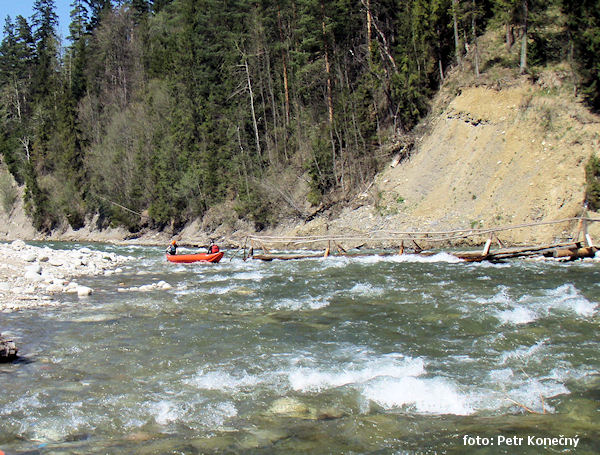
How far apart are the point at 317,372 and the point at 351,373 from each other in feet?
1.71

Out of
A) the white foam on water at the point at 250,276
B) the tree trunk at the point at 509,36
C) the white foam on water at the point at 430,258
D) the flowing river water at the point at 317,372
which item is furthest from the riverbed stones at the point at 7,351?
the tree trunk at the point at 509,36

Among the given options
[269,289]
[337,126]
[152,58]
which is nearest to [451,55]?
[337,126]

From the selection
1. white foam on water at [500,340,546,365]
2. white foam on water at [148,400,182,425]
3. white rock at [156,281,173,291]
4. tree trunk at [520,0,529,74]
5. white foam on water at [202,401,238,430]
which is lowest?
white rock at [156,281,173,291]

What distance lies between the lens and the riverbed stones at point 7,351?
326 inches

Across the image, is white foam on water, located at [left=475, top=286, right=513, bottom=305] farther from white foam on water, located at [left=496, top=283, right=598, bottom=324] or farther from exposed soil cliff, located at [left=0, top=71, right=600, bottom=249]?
exposed soil cliff, located at [left=0, top=71, right=600, bottom=249]

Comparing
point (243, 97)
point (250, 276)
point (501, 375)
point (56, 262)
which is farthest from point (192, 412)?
point (243, 97)

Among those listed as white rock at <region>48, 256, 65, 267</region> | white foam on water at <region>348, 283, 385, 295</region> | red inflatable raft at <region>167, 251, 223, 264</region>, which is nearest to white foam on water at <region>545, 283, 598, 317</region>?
white foam on water at <region>348, 283, 385, 295</region>

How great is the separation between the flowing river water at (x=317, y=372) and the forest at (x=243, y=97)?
63.0ft

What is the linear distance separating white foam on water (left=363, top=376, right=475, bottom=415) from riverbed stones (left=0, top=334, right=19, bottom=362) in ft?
19.3

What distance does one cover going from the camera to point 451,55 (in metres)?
34.1

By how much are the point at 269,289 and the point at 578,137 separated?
17.6 meters

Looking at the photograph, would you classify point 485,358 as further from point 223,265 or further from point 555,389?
point 223,265

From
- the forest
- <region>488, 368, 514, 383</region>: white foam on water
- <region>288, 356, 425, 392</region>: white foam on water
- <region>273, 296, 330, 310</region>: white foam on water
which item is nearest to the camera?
<region>488, 368, 514, 383</region>: white foam on water

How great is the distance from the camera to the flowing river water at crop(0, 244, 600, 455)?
5.61m
